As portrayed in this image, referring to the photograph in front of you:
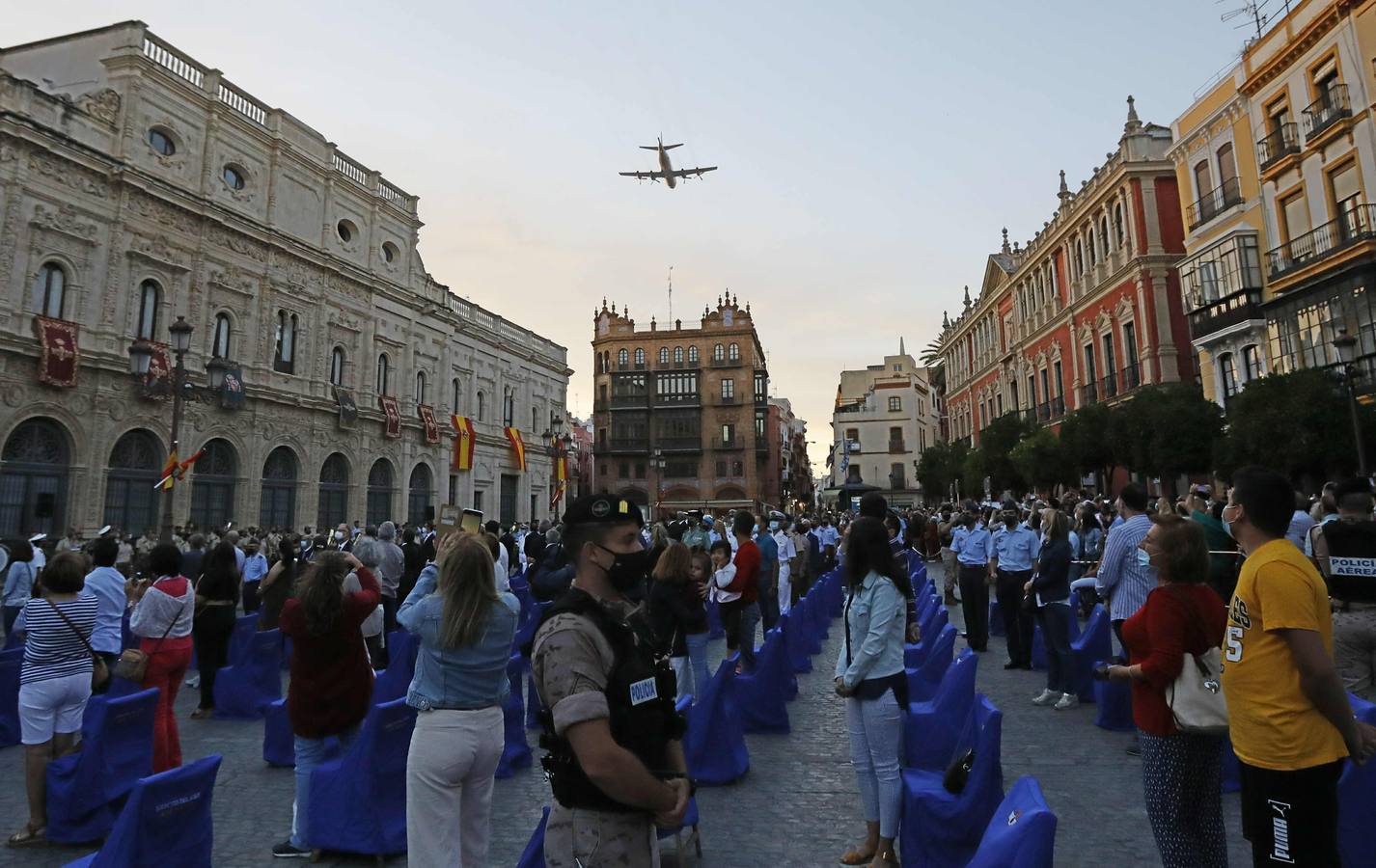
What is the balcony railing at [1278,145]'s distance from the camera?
21.5 m

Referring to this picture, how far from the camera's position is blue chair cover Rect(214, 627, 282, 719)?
25.4 feet

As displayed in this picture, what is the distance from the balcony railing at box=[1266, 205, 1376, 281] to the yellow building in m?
0.89

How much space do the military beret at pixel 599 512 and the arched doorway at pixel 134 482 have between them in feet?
77.1

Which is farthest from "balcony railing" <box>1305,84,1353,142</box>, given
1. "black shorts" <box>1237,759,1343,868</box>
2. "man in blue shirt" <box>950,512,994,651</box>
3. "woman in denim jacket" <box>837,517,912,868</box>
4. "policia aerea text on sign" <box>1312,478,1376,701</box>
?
"black shorts" <box>1237,759,1343,868</box>

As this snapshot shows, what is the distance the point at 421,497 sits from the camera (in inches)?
1377

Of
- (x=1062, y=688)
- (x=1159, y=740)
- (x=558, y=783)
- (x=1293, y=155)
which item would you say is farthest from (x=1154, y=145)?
(x=558, y=783)

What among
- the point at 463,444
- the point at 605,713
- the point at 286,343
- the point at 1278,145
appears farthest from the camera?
the point at 463,444

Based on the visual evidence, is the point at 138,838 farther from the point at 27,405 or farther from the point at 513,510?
the point at 513,510

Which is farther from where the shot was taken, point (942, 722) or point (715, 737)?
point (715, 737)

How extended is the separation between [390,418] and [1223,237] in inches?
1246

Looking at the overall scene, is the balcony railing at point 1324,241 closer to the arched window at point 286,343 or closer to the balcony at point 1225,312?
the balcony at point 1225,312

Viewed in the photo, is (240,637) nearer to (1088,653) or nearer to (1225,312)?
(1088,653)

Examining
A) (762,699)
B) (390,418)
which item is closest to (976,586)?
(762,699)

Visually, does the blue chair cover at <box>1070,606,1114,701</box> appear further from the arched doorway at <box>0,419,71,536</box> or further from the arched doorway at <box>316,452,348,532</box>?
the arched doorway at <box>316,452,348,532</box>
